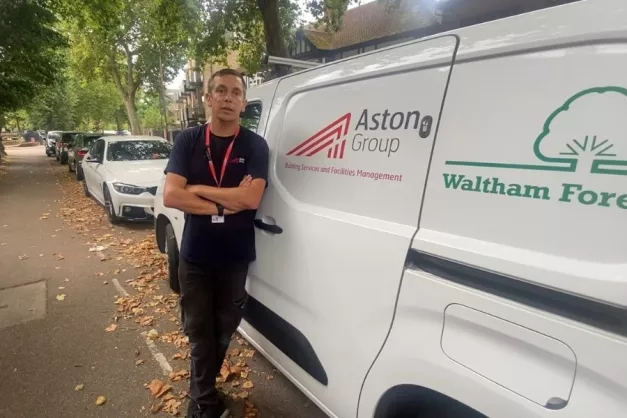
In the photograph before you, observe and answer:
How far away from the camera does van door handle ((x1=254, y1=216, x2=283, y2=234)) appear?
2.23m

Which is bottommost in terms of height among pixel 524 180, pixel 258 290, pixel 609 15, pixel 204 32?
pixel 258 290

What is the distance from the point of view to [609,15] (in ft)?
3.38

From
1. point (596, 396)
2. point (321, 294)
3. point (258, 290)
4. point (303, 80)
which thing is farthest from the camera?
point (258, 290)

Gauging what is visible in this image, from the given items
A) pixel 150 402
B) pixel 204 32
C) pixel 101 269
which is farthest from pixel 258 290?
pixel 204 32

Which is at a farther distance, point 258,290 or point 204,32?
point 204,32

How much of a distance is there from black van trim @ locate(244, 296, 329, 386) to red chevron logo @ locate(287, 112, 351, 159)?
1.02 metres

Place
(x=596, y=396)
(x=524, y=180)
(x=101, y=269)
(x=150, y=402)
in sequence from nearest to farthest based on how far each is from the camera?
(x=596, y=396) < (x=524, y=180) < (x=150, y=402) < (x=101, y=269)

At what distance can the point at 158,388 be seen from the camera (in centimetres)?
280

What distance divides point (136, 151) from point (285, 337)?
24.0 ft

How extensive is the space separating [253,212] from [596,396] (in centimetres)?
177

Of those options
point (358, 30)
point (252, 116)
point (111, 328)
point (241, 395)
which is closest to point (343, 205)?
point (252, 116)

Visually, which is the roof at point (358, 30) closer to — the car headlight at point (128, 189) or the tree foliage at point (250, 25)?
the tree foliage at point (250, 25)

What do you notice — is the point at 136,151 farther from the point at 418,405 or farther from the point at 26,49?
the point at 418,405

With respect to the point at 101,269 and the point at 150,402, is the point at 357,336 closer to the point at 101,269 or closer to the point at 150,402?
the point at 150,402
